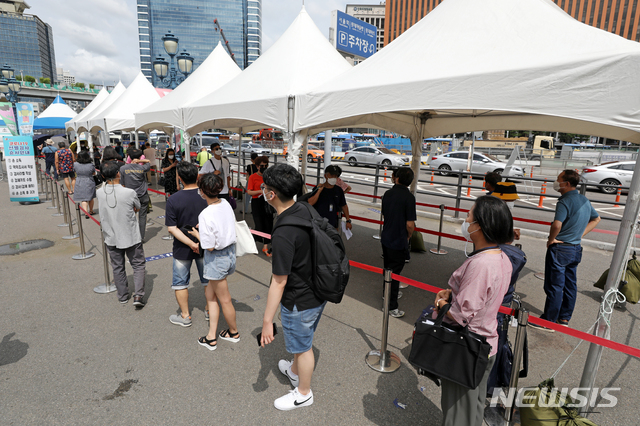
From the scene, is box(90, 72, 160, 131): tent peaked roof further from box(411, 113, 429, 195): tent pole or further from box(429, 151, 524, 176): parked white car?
box(429, 151, 524, 176): parked white car

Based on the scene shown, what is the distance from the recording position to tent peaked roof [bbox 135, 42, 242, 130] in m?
8.00

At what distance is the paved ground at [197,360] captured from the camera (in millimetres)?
2691

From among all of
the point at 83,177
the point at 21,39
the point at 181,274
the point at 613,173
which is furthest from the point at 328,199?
the point at 21,39

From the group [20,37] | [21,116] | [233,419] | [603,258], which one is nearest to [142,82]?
[21,116]

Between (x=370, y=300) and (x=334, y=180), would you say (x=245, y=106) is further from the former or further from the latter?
(x=370, y=300)

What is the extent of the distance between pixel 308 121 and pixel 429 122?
3.32 m

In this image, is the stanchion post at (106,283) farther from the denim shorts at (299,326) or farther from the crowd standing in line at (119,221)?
the denim shorts at (299,326)

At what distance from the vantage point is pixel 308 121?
4.65m

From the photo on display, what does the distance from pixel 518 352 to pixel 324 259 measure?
152 centimetres

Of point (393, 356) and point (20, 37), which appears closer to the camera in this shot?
point (393, 356)

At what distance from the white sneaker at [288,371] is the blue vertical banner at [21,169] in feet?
36.6

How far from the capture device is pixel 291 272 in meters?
2.29

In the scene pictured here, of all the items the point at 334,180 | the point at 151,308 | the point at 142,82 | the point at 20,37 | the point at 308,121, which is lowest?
the point at 151,308

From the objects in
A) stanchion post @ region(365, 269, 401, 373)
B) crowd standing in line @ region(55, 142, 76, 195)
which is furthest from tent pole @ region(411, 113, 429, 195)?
crowd standing in line @ region(55, 142, 76, 195)
